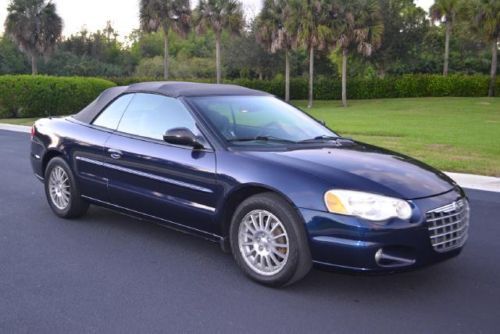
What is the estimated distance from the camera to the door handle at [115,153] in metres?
5.36

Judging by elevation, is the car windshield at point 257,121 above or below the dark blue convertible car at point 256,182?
above

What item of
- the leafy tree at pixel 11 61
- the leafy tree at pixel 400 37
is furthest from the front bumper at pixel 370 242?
the leafy tree at pixel 11 61

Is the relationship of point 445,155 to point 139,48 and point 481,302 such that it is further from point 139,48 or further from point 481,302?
point 139,48

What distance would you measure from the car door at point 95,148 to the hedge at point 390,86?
3682cm

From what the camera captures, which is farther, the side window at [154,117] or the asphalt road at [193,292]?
the side window at [154,117]

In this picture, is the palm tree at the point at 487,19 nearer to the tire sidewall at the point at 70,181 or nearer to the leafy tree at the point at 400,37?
the leafy tree at the point at 400,37

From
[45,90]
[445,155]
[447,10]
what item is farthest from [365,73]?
[445,155]

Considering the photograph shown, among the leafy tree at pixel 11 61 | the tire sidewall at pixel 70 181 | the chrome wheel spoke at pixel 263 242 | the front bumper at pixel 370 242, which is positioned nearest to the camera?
the front bumper at pixel 370 242

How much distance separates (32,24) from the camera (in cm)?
4081

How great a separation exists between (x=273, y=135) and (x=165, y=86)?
120 centimetres

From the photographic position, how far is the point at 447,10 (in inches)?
1873

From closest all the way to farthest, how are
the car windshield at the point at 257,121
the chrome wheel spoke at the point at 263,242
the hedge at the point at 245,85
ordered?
the chrome wheel spoke at the point at 263,242 < the car windshield at the point at 257,121 < the hedge at the point at 245,85

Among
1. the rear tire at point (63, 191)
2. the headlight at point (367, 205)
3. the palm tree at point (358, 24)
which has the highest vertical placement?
the palm tree at point (358, 24)

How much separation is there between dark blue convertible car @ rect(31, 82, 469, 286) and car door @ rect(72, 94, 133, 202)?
0.01 meters
